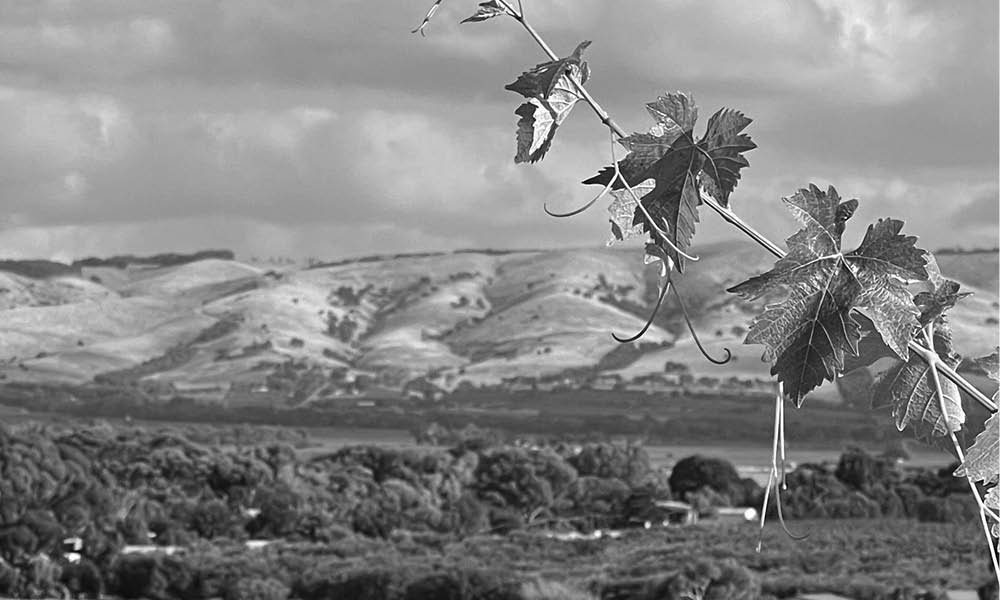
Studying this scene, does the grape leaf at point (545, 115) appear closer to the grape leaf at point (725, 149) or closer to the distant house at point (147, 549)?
the grape leaf at point (725, 149)

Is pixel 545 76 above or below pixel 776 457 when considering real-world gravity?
→ above

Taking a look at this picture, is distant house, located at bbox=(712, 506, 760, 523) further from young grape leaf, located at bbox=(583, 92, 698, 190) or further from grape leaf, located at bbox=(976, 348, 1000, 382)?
young grape leaf, located at bbox=(583, 92, 698, 190)

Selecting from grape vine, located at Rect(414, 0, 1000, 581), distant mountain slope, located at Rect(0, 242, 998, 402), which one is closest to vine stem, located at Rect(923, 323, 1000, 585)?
grape vine, located at Rect(414, 0, 1000, 581)

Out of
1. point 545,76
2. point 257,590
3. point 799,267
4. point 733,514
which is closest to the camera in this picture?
point 799,267

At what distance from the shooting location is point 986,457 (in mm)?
999

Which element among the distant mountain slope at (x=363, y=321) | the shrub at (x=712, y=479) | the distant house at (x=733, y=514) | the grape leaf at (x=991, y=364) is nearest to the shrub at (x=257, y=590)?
the distant house at (x=733, y=514)

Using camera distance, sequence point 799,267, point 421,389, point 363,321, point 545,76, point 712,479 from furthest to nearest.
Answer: point 363,321 < point 421,389 < point 712,479 < point 545,76 < point 799,267

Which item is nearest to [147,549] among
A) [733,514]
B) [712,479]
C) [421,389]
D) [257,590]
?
[257,590]

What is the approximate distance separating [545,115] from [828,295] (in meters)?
0.27

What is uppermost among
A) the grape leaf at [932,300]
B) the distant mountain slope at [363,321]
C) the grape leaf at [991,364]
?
the distant mountain slope at [363,321]

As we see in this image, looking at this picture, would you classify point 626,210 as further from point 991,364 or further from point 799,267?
point 991,364

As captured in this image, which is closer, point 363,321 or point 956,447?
point 956,447

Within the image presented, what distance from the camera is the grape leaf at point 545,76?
1.10 m

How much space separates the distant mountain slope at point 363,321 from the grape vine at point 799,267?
10049 centimetres
